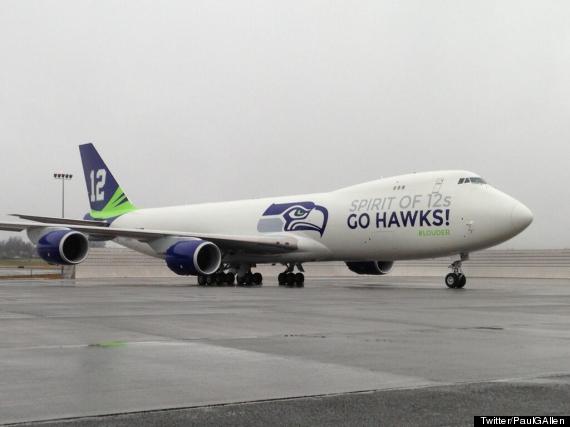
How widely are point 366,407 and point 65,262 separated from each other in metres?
23.2

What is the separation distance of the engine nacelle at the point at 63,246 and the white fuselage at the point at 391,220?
6410 mm

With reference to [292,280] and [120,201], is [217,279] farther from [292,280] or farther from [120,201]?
[120,201]

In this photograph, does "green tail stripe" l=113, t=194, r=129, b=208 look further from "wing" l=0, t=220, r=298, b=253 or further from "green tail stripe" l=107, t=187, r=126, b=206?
"wing" l=0, t=220, r=298, b=253

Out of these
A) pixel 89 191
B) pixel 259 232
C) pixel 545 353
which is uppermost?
pixel 89 191

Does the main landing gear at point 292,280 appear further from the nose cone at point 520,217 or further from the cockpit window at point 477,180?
the nose cone at point 520,217

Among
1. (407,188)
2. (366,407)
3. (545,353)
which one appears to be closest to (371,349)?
(545,353)

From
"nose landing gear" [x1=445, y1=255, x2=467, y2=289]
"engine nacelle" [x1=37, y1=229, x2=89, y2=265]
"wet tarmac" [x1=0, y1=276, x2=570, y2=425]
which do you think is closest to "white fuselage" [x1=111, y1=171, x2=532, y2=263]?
"nose landing gear" [x1=445, y1=255, x2=467, y2=289]

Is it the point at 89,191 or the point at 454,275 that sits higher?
the point at 89,191

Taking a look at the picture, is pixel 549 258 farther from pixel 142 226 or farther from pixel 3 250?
pixel 3 250

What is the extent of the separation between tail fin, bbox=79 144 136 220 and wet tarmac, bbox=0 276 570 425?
86.2 ft

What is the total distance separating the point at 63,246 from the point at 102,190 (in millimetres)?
11715

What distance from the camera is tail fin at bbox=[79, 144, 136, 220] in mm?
37594

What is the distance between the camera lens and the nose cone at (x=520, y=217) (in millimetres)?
22797

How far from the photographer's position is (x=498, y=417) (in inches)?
171
